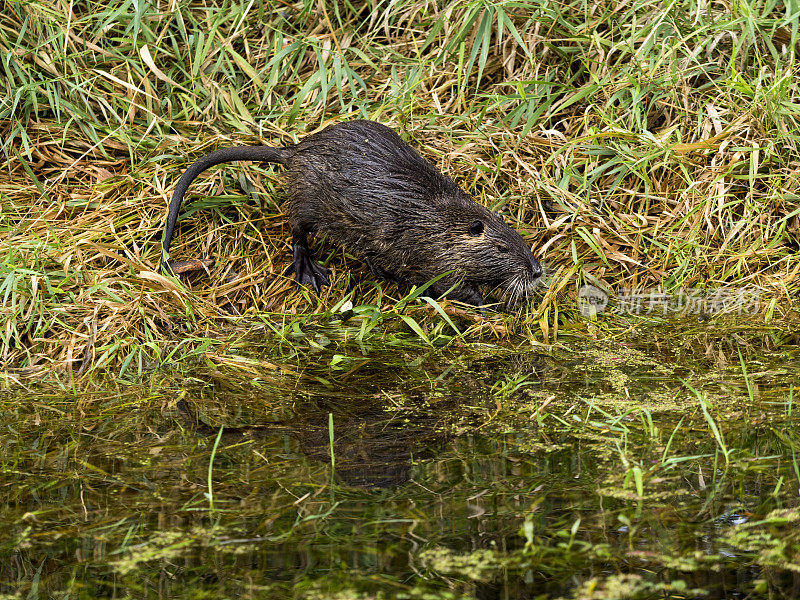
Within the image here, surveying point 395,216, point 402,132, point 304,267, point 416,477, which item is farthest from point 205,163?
point 416,477

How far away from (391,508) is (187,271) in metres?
2.05

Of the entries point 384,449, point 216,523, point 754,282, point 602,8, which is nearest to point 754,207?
point 754,282

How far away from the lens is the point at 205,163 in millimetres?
3867

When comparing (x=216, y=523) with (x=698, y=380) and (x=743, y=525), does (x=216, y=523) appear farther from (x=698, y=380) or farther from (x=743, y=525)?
(x=698, y=380)

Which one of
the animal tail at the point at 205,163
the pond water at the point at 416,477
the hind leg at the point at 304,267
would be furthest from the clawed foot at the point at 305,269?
the pond water at the point at 416,477

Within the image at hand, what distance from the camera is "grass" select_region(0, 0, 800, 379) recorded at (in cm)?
372

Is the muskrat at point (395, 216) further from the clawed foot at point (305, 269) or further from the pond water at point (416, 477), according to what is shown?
the pond water at point (416, 477)

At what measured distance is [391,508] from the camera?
204 cm

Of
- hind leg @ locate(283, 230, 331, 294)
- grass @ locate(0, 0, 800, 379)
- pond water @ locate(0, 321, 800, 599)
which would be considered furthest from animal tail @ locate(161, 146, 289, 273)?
pond water @ locate(0, 321, 800, 599)

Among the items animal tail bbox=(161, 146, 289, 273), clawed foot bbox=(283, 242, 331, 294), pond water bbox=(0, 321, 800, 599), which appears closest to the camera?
pond water bbox=(0, 321, 800, 599)

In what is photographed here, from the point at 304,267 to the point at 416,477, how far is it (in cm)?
182

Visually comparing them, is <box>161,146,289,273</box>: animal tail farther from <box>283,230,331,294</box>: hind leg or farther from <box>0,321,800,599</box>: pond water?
<box>0,321,800,599</box>: pond water

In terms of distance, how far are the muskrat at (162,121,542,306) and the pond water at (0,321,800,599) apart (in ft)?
1.88

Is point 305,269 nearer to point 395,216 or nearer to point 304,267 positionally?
point 304,267
